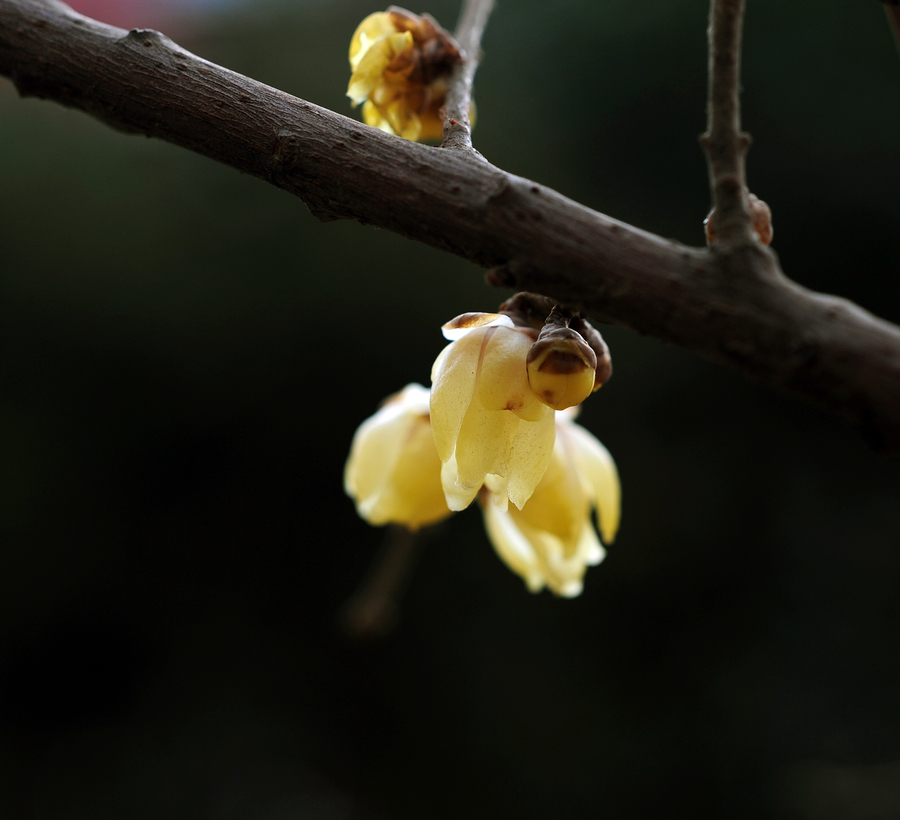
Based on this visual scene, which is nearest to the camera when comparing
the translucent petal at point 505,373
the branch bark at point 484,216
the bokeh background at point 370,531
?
the branch bark at point 484,216

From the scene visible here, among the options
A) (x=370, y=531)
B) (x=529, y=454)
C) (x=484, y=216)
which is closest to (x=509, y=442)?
(x=529, y=454)

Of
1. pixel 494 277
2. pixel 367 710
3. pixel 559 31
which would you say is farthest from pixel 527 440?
pixel 559 31

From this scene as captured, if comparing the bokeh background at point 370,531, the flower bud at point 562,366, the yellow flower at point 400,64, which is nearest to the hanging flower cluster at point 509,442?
the flower bud at point 562,366

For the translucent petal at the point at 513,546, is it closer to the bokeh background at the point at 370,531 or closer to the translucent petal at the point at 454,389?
the translucent petal at the point at 454,389

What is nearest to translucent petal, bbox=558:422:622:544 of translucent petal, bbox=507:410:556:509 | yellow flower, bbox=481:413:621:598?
yellow flower, bbox=481:413:621:598

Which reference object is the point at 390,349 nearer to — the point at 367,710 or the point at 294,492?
the point at 294,492

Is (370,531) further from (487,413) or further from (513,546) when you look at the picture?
(487,413)
